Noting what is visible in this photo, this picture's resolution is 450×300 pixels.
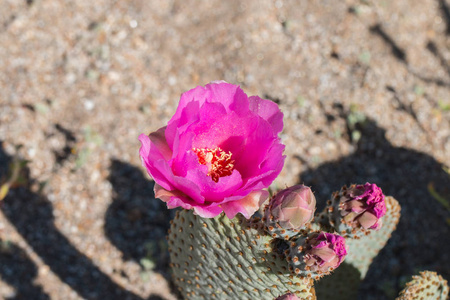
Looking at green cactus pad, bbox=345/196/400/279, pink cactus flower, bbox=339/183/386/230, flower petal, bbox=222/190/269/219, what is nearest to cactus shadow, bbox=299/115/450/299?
green cactus pad, bbox=345/196/400/279

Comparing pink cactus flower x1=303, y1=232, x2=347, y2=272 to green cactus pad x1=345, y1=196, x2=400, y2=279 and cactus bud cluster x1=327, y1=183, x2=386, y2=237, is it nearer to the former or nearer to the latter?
cactus bud cluster x1=327, y1=183, x2=386, y2=237

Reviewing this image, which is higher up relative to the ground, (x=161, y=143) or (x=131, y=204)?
(x=161, y=143)

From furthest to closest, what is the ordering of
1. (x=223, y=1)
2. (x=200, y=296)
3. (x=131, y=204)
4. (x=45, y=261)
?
(x=223, y=1), (x=131, y=204), (x=45, y=261), (x=200, y=296)

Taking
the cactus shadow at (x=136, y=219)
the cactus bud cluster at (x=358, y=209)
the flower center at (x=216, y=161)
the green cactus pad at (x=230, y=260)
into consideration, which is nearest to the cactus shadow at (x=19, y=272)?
the cactus shadow at (x=136, y=219)

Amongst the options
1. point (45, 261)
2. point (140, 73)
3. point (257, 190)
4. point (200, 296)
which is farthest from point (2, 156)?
point (257, 190)

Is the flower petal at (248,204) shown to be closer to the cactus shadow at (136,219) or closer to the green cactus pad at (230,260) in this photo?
the green cactus pad at (230,260)

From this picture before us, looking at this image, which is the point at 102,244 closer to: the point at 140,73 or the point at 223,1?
the point at 140,73

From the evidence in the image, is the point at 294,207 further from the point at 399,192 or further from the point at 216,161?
the point at 399,192
